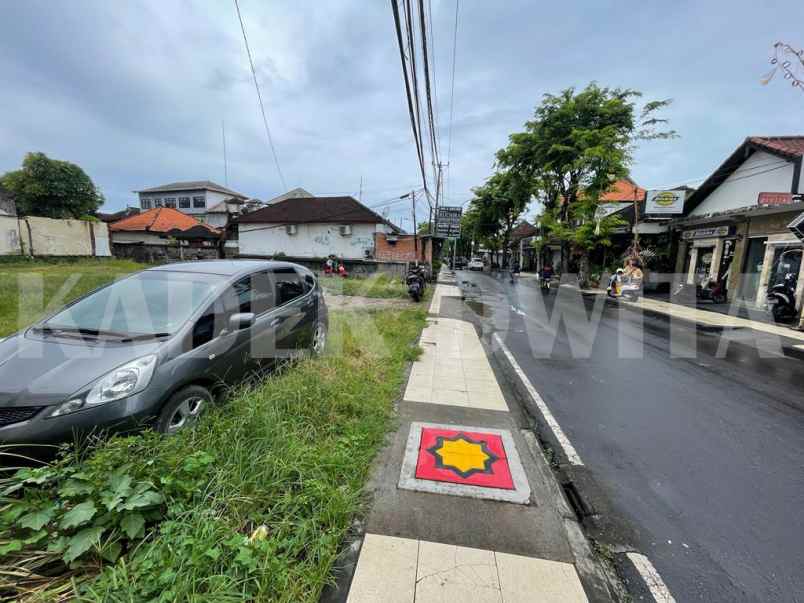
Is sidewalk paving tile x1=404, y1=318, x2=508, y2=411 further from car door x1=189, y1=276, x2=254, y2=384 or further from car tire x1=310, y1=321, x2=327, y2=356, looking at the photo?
car door x1=189, y1=276, x2=254, y2=384

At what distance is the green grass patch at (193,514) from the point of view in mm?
1588

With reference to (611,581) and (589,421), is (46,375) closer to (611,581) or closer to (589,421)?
(611,581)

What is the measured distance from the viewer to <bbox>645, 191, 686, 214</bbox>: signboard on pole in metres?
17.1

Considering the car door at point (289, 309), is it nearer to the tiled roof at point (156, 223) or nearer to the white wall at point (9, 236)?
the white wall at point (9, 236)

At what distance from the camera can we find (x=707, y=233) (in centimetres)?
1575

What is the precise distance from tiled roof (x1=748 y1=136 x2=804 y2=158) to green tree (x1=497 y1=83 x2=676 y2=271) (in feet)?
13.4

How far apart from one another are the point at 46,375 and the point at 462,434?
3396mm

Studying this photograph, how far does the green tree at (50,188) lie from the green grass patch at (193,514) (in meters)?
33.9

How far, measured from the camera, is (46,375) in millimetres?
2412

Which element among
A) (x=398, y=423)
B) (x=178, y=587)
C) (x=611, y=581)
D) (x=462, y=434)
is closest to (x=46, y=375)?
(x=178, y=587)

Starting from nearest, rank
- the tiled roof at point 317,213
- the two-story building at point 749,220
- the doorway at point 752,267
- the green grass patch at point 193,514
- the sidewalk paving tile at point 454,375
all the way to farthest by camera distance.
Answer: the green grass patch at point 193,514 → the sidewalk paving tile at point 454,375 → the two-story building at point 749,220 → the doorway at point 752,267 → the tiled roof at point 317,213

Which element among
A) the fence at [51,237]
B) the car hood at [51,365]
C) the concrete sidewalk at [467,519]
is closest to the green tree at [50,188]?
the fence at [51,237]

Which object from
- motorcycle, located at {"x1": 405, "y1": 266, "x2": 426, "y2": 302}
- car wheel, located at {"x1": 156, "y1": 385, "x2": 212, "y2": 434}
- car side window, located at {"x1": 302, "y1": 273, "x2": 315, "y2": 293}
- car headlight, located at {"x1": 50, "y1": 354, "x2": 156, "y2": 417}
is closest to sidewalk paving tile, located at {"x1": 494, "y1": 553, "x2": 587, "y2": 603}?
car wheel, located at {"x1": 156, "y1": 385, "x2": 212, "y2": 434}

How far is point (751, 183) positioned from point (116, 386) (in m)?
21.0
